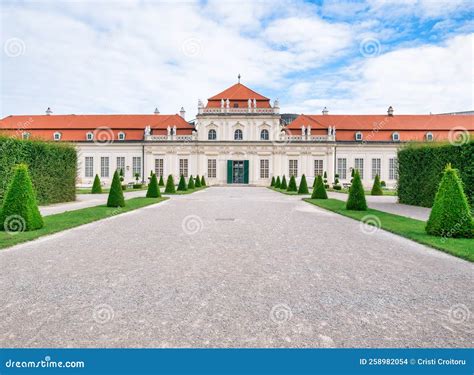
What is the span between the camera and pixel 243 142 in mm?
46406

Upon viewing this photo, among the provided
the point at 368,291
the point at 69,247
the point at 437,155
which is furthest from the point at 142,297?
the point at 437,155

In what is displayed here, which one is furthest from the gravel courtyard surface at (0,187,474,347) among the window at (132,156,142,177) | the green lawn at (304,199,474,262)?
the window at (132,156,142,177)

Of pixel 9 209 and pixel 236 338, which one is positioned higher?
pixel 9 209

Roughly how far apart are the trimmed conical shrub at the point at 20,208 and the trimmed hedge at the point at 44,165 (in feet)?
18.8

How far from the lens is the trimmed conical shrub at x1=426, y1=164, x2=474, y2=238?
Result: 831cm

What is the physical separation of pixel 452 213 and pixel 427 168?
10.2m

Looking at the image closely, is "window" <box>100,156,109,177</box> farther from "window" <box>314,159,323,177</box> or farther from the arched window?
"window" <box>314,159,323,177</box>

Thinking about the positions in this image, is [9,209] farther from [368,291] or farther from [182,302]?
[368,291]

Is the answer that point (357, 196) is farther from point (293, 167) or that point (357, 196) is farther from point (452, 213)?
point (293, 167)

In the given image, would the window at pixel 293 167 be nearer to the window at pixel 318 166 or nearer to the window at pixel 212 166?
the window at pixel 318 166

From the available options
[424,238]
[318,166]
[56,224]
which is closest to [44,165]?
[56,224]

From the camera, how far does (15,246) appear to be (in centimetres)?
724
